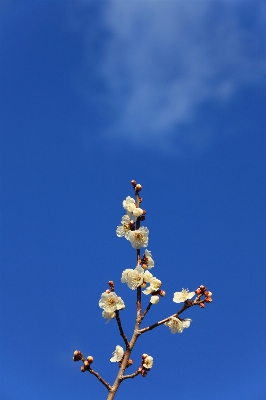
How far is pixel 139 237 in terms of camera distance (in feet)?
14.0

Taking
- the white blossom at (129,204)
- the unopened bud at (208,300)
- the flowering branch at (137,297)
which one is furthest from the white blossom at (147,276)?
the white blossom at (129,204)

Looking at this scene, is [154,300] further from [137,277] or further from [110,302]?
[110,302]

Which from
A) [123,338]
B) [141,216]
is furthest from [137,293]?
[141,216]

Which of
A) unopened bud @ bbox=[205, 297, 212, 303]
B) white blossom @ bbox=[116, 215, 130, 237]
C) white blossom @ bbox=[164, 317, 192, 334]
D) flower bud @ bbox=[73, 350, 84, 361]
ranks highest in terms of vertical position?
white blossom @ bbox=[116, 215, 130, 237]

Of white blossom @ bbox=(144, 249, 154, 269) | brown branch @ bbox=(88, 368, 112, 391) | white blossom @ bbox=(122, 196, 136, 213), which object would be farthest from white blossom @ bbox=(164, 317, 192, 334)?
white blossom @ bbox=(122, 196, 136, 213)

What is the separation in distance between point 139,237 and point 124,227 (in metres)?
0.22

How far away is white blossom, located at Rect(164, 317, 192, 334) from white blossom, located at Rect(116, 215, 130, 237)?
1.01 meters

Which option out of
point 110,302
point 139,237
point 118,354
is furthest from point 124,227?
point 118,354

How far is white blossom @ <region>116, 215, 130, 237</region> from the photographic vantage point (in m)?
4.38

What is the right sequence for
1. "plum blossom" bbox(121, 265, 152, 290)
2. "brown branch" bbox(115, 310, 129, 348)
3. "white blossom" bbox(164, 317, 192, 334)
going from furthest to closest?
"plum blossom" bbox(121, 265, 152, 290) < "white blossom" bbox(164, 317, 192, 334) < "brown branch" bbox(115, 310, 129, 348)

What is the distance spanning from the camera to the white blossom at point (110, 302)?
3805 millimetres

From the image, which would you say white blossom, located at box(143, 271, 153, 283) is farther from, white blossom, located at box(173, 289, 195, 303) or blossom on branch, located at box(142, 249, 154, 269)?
white blossom, located at box(173, 289, 195, 303)

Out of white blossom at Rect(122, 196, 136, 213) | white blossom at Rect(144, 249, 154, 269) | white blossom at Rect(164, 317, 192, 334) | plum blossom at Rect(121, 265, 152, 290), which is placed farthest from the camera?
white blossom at Rect(122, 196, 136, 213)

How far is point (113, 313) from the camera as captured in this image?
12.7ft
